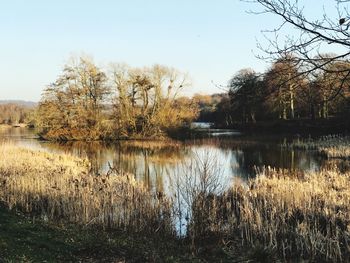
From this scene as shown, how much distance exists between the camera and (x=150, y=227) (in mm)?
8961

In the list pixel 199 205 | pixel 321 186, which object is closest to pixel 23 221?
pixel 199 205

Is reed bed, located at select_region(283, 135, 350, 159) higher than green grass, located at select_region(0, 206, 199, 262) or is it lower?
higher

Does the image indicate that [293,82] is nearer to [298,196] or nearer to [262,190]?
[298,196]

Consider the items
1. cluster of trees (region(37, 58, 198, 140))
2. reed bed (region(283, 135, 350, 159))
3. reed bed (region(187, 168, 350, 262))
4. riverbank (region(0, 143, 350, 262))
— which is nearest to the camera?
riverbank (region(0, 143, 350, 262))

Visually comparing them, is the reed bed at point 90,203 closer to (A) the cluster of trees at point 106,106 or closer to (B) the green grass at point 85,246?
(B) the green grass at point 85,246

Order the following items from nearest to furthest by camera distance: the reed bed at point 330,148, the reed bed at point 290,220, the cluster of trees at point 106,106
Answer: the reed bed at point 290,220
the reed bed at point 330,148
the cluster of trees at point 106,106

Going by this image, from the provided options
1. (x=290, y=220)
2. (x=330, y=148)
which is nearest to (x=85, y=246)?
(x=290, y=220)

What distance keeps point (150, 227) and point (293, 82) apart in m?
5.19

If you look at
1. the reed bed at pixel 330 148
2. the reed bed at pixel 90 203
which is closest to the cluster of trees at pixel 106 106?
the reed bed at pixel 330 148

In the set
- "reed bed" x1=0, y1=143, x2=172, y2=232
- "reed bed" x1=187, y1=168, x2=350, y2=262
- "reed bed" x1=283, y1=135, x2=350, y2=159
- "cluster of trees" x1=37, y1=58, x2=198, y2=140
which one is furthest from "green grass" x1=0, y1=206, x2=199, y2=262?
"cluster of trees" x1=37, y1=58, x2=198, y2=140

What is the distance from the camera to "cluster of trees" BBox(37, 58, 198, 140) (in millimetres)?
42906

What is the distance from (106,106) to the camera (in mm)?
44562

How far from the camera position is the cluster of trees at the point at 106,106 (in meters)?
Answer: 42.9

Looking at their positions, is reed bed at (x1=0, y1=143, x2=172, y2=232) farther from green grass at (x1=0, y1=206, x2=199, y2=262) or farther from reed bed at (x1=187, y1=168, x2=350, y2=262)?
reed bed at (x1=187, y1=168, x2=350, y2=262)
